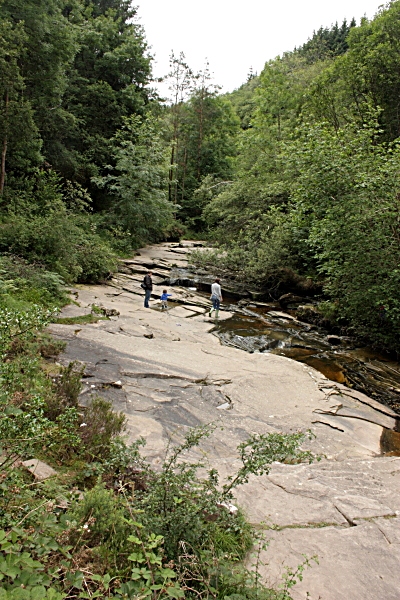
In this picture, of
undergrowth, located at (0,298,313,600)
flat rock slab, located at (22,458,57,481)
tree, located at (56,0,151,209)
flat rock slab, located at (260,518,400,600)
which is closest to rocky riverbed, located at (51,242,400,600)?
flat rock slab, located at (260,518,400,600)

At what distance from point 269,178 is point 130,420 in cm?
1932

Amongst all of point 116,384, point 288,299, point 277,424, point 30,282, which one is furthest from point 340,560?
point 288,299

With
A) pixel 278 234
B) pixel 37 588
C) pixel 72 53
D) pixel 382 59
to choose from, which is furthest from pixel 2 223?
pixel 382 59

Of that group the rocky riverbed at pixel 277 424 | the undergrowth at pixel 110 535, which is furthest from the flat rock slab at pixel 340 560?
the undergrowth at pixel 110 535

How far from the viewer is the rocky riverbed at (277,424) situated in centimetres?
296

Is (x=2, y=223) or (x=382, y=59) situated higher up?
(x=382, y=59)

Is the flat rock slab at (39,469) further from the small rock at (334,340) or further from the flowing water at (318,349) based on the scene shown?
the small rock at (334,340)

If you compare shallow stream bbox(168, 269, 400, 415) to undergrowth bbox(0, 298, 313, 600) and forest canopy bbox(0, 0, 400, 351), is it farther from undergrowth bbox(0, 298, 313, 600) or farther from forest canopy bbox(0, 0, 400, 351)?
undergrowth bbox(0, 298, 313, 600)

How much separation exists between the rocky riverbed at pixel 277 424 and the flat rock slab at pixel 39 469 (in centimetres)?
112

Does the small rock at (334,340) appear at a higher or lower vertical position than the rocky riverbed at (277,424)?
lower

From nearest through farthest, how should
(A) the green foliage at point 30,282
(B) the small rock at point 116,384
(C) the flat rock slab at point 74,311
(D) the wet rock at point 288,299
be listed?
(B) the small rock at point 116,384 → (A) the green foliage at point 30,282 → (C) the flat rock slab at point 74,311 → (D) the wet rock at point 288,299

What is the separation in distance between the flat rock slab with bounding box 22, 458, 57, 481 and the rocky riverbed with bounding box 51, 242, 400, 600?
3.69ft

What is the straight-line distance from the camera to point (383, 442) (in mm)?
6348

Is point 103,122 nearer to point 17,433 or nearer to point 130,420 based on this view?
point 130,420
